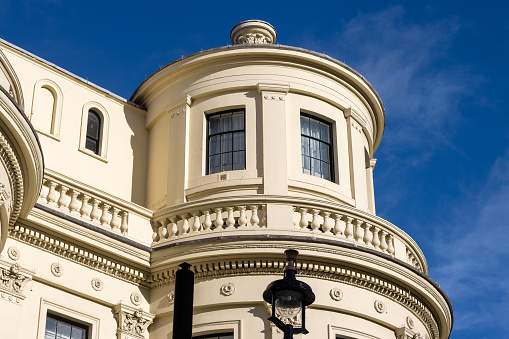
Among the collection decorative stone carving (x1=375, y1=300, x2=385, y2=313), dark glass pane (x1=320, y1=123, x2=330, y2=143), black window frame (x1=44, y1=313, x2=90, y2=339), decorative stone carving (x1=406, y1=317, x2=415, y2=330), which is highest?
dark glass pane (x1=320, y1=123, x2=330, y2=143)

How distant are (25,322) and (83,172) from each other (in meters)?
4.94

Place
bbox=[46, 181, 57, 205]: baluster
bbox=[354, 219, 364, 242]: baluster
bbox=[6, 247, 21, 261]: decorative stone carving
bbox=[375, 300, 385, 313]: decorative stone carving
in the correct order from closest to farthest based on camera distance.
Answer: bbox=[6, 247, 21, 261]: decorative stone carving → bbox=[46, 181, 57, 205]: baluster → bbox=[375, 300, 385, 313]: decorative stone carving → bbox=[354, 219, 364, 242]: baluster

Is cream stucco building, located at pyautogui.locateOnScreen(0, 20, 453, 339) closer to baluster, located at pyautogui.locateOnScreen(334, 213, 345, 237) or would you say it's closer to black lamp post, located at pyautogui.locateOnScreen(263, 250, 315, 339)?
baluster, located at pyautogui.locateOnScreen(334, 213, 345, 237)

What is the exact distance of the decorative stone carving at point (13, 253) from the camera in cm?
2002

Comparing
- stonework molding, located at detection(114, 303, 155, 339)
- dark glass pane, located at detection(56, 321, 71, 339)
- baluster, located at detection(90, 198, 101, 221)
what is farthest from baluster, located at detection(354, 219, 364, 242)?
dark glass pane, located at detection(56, 321, 71, 339)

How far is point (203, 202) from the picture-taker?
2256 centimetres

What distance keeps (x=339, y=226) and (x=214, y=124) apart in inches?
172

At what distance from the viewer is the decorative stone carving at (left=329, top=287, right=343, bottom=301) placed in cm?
2181

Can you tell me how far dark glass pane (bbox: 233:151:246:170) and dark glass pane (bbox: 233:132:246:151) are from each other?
0.45 ft

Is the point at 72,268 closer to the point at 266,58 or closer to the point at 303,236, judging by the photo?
the point at 303,236

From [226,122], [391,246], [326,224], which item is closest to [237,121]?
[226,122]

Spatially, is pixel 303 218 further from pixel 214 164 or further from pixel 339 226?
pixel 214 164

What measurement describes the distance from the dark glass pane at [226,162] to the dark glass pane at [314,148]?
1993 mm

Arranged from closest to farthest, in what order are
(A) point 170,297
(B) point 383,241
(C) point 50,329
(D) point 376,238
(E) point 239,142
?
1. (C) point 50,329
2. (A) point 170,297
3. (D) point 376,238
4. (B) point 383,241
5. (E) point 239,142
